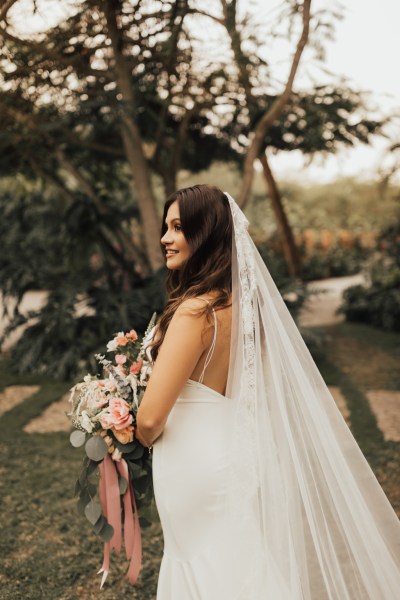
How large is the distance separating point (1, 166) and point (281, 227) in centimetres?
613

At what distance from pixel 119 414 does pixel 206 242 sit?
2.22 feet

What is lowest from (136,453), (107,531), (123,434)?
(107,531)

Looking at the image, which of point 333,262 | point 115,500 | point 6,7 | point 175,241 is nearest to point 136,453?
point 115,500

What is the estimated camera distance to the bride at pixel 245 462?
2033 mm

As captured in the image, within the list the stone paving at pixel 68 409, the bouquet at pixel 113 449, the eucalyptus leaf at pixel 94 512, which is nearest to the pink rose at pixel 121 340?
the bouquet at pixel 113 449

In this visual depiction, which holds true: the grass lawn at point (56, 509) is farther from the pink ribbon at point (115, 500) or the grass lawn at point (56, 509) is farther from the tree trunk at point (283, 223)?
the tree trunk at point (283, 223)

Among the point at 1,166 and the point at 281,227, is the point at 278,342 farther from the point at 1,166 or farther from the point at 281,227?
the point at 281,227

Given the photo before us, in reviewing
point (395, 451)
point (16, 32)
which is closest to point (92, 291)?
point (16, 32)

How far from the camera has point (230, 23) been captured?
5.29 metres

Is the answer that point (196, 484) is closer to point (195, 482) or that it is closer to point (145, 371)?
point (195, 482)

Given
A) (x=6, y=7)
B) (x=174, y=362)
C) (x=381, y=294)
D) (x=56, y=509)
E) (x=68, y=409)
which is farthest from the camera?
(x=381, y=294)

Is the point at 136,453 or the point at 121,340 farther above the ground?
the point at 121,340

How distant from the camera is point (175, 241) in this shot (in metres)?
2.09

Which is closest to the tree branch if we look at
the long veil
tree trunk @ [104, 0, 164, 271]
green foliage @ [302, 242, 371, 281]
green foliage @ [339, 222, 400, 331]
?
the long veil
